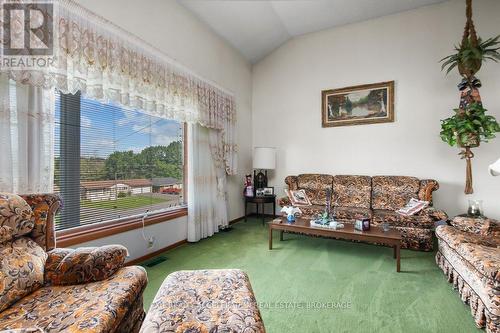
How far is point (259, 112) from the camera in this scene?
4.93 meters

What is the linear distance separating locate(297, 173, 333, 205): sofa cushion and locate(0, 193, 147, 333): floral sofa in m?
3.07

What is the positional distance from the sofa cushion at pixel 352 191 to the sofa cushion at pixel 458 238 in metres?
1.41

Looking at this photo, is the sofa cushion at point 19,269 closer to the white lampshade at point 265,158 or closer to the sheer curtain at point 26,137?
the sheer curtain at point 26,137

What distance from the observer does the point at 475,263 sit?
1.60 m

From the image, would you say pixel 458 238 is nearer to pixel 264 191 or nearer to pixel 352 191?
pixel 352 191

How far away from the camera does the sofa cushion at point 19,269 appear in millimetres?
1096

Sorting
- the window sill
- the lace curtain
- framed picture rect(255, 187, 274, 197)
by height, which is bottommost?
the window sill

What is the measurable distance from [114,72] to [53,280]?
1825 mm

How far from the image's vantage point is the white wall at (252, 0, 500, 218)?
343 cm

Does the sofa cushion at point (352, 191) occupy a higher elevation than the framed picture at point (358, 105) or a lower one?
lower

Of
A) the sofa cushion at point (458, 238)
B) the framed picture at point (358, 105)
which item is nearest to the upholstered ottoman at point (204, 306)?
the sofa cushion at point (458, 238)

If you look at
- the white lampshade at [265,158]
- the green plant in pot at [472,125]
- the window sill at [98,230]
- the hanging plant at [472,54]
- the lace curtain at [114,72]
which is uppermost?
the hanging plant at [472,54]

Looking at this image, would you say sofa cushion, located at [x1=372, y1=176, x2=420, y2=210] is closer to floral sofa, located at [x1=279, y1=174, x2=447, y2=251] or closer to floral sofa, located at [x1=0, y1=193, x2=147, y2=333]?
floral sofa, located at [x1=279, y1=174, x2=447, y2=251]

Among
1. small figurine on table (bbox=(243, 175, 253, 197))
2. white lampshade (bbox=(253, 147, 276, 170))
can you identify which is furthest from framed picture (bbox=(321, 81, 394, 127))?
small figurine on table (bbox=(243, 175, 253, 197))
